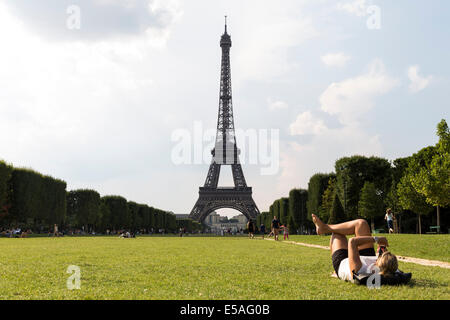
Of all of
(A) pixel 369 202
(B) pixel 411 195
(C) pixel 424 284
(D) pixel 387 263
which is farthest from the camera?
(A) pixel 369 202

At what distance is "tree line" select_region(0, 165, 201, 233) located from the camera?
165ft

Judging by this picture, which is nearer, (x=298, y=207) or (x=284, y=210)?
(x=298, y=207)

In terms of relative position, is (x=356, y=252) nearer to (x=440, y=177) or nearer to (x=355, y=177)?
(x=440, y=177)

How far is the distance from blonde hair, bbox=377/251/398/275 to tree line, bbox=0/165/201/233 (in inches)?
1834

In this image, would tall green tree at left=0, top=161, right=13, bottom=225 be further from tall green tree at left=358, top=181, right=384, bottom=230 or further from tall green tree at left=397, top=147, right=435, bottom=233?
tall green tree at left=397, top=147, right=435, bottom=233

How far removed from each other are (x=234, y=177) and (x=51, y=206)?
157ft

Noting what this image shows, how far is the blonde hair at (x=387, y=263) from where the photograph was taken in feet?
21.8

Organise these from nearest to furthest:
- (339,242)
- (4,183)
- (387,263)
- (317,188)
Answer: (387,263) → (339,242) → (4,183) → (317,188)

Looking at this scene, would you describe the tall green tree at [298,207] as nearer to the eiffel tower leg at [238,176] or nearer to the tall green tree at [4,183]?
the eiffel tower leg at [238,176]

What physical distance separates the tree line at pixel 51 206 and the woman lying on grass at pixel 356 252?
1794 inches

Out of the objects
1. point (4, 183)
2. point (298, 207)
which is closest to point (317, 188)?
point (298, 207)

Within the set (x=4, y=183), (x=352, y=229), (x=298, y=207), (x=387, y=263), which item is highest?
(x=4, y=183)

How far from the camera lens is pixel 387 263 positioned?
6.66 metres
